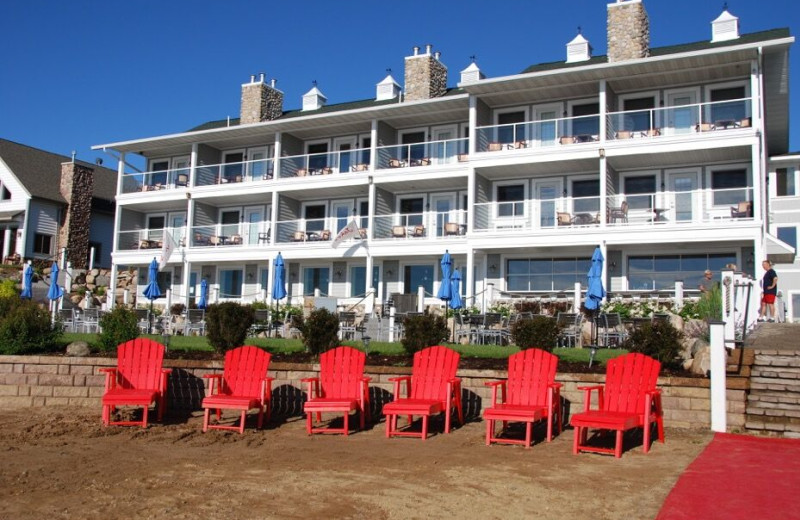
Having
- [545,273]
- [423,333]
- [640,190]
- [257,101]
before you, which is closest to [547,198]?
[545,273]

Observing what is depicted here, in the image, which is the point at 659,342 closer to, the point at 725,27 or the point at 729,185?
the point at 729,185

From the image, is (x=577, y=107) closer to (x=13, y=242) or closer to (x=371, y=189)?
(x=371, y=189)

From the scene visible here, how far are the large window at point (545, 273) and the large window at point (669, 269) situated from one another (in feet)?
4.92

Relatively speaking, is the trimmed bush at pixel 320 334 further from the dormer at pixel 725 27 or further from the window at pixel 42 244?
the window at pixel 42 244

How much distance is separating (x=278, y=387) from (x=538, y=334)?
13.1 ft

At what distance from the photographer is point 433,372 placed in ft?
32.6

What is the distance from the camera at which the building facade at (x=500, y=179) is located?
22109 mm

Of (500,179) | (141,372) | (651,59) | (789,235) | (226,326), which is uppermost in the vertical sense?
(651,59)

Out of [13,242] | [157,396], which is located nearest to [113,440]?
[157,396]

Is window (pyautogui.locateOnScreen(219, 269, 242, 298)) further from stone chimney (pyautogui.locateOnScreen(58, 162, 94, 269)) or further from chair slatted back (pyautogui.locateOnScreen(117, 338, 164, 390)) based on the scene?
chair slatted back (pyautogui.locateOnScreen(117, 338, 164, 390))

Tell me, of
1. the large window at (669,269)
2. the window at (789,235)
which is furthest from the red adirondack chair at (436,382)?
the window at (789,235)

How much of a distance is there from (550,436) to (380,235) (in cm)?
1884

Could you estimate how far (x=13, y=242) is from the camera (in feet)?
121

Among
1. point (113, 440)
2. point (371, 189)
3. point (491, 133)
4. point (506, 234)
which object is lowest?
point (113, 440)
